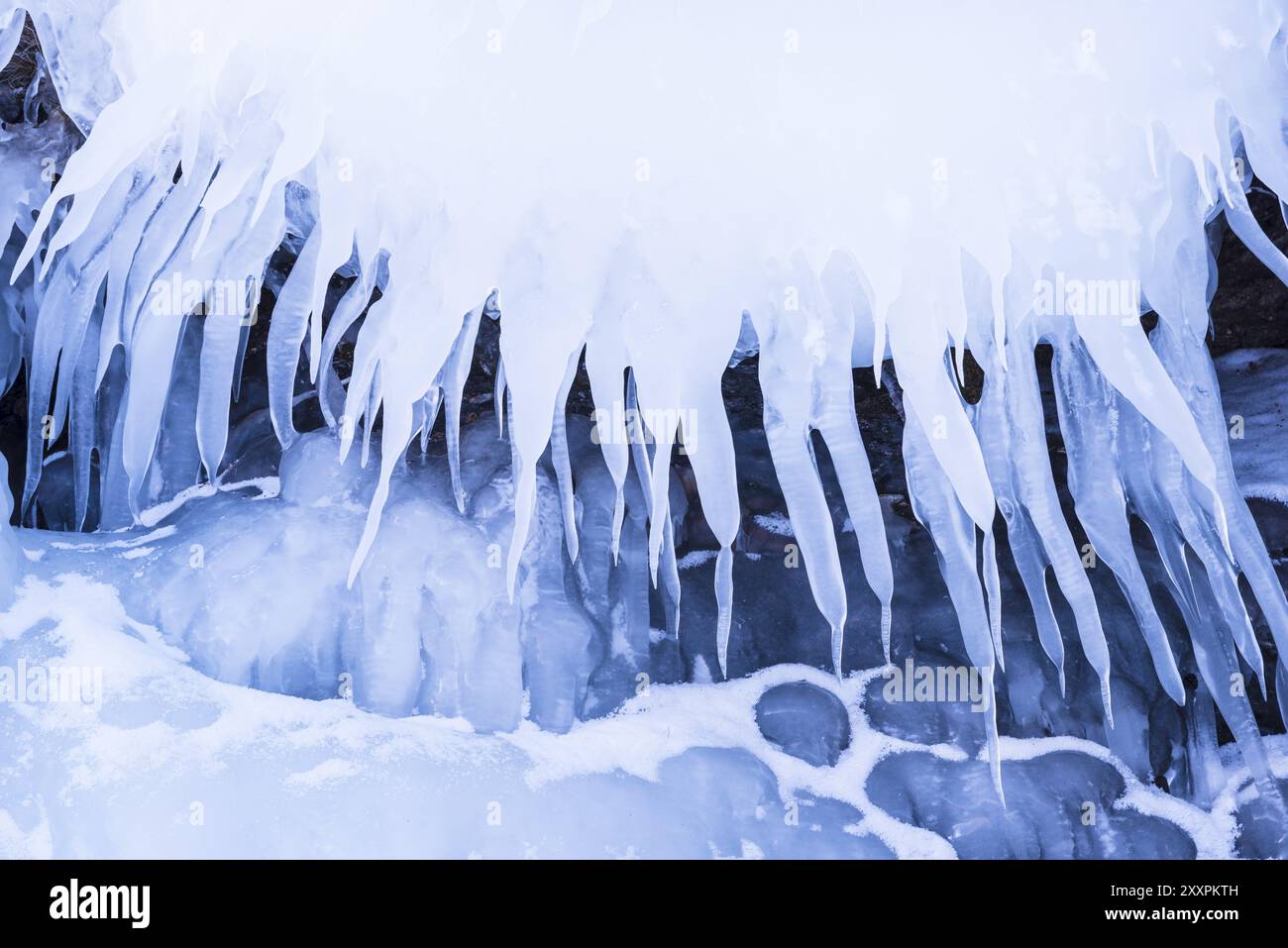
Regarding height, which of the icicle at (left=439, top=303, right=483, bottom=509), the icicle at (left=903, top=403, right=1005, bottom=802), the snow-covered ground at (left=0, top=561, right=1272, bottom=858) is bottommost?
the snow-covered ground at (left=0, top=561, right=1272, bottom=858)

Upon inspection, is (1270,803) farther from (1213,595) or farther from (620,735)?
(620,735)

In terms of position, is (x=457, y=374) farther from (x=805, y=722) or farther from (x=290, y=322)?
(x=805, y=722)

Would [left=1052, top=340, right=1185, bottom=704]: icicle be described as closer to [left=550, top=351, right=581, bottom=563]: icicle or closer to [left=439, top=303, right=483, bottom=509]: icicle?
[left=550, top=351, right=581, bottom=563]: icicle

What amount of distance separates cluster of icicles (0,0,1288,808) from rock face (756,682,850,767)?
0.29m

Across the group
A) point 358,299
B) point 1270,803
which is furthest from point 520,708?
point 1270,803

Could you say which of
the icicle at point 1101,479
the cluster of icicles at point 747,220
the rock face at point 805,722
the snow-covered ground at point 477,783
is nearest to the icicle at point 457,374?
the cluster of icicles at point 747,220

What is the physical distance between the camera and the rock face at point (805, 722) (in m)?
2.18

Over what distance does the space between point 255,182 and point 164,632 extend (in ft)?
2.52

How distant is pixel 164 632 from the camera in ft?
6.62

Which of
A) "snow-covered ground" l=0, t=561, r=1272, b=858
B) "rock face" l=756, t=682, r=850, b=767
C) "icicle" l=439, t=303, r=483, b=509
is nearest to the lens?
"snow-covered ground" l=0, t=561, r=1272, b=858

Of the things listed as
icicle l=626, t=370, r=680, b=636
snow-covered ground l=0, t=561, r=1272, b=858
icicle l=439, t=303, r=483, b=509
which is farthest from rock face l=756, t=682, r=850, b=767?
icicle l=439, t=303, r=483, b=509

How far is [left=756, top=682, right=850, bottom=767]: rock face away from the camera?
2.18m

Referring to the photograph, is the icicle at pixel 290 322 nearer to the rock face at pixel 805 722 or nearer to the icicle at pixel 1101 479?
the rock face at pixel 805 722

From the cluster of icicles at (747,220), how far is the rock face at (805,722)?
0.96 feet
